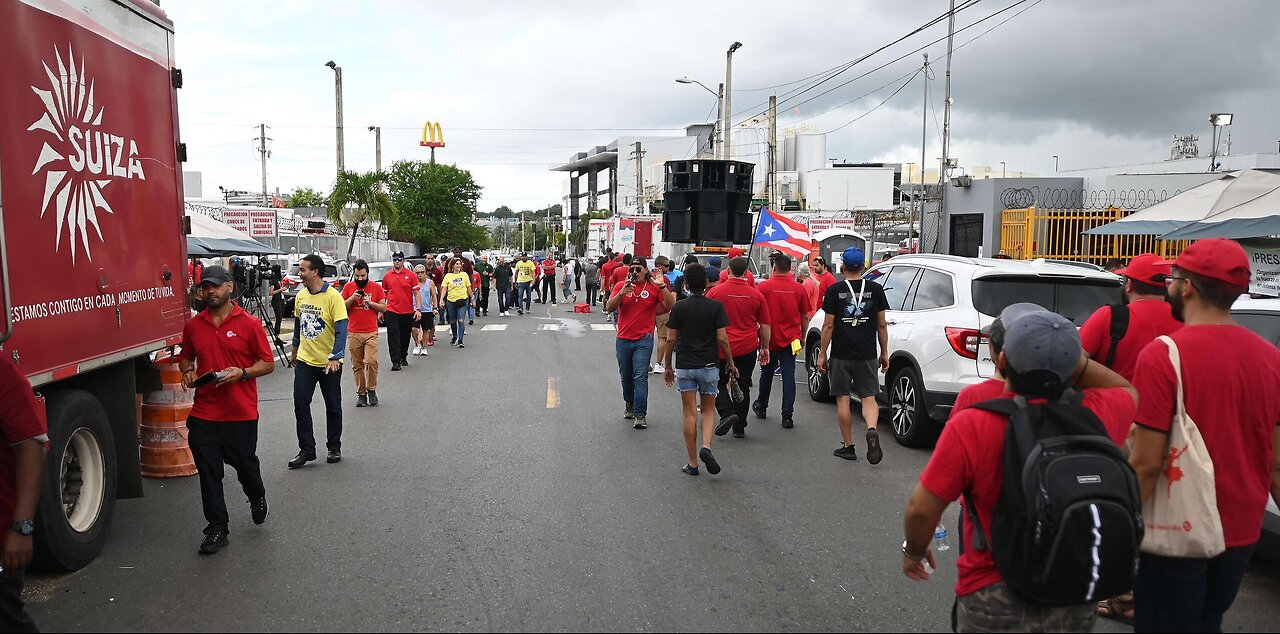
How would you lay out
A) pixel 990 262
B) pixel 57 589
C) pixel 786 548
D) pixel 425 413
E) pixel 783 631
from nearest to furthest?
pixel 783 631, pixel 57 589, pixel 786 548, pixel 990 262, pixel 425 413

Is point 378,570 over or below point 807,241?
below

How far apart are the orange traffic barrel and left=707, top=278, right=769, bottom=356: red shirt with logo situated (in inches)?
186

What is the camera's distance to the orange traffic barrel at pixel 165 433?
295 inches

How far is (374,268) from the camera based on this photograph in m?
25.9

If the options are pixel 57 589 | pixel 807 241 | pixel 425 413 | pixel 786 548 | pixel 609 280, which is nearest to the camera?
pixel 57 589

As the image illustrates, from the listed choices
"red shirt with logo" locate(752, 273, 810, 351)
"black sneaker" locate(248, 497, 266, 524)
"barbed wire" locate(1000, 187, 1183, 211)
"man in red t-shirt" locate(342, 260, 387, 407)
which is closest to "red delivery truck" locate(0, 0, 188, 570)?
"black sneaker" locate(248, 497, 266, 524)

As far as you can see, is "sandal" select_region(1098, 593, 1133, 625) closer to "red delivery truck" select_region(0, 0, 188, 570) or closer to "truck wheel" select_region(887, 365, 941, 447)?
"truck wheel" select_region(887, 365, 941, 447)

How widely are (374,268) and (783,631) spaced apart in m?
23.0

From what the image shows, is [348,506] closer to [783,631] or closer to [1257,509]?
[783,631]

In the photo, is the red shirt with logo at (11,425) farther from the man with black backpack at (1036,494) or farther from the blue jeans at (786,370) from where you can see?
the blue jeans at (786,370)

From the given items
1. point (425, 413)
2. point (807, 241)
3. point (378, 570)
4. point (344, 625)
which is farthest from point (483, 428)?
point (807, 241)

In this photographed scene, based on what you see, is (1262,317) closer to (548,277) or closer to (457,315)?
(457,315)

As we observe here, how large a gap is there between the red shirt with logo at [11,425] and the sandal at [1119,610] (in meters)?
4.79

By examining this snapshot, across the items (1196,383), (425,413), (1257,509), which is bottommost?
(425,413)
